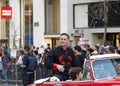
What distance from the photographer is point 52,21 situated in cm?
4641

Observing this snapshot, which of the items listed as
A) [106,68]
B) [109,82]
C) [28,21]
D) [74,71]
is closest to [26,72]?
[74,71]

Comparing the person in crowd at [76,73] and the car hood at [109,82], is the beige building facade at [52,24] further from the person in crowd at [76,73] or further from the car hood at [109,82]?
the car hood at [109,82]

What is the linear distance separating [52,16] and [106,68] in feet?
123

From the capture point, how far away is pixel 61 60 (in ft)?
34.4

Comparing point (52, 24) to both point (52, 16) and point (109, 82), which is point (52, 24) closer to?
point (52, 16)

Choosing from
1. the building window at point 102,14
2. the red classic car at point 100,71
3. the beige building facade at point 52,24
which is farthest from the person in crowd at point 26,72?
the beige building facade at point 52,24

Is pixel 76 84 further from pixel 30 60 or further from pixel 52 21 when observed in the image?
pixel 52 21

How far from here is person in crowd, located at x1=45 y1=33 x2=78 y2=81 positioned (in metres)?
10.3

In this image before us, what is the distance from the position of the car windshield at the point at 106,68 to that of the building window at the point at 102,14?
28.8 meters

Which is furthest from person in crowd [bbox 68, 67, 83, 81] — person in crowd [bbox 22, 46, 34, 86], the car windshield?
person in crowd [bbox 22, 46, 34, 86]

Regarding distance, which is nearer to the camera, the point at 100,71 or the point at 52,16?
the point at 100,71

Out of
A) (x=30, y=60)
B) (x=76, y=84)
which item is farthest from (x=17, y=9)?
(x=76, y=84)

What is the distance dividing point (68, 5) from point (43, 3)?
4785 millimetres

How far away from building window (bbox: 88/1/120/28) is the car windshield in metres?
28.8
